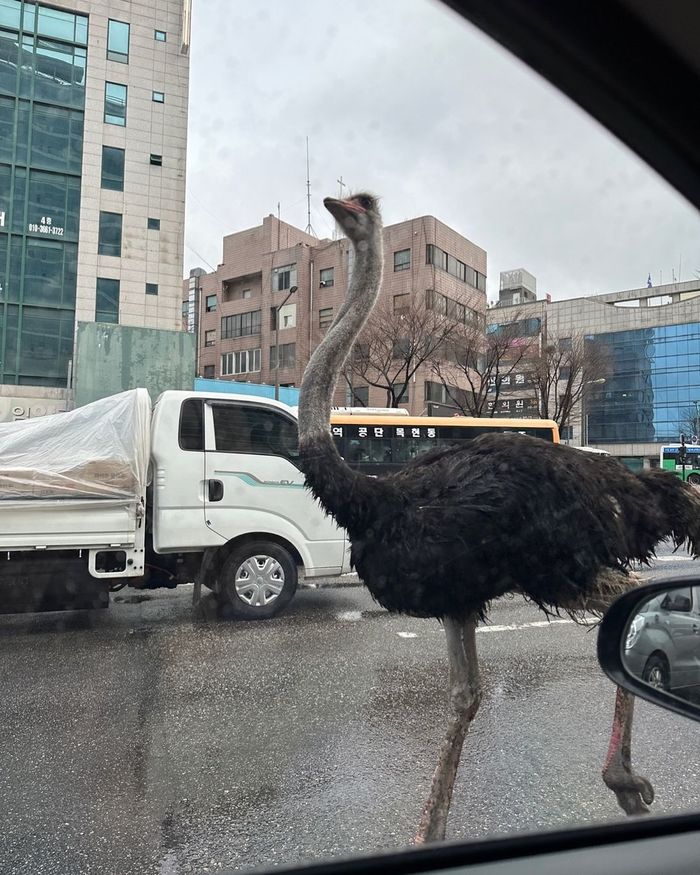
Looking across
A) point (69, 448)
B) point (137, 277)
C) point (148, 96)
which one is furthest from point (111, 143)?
point (69, 448)

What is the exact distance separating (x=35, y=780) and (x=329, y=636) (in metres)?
2.90

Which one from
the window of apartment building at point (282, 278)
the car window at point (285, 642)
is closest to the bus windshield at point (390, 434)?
the car window at point (285, 642)

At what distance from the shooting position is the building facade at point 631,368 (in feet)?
72.5

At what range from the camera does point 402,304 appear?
60.8 ft

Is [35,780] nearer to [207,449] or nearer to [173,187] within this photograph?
[207,449]

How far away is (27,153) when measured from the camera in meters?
22.6

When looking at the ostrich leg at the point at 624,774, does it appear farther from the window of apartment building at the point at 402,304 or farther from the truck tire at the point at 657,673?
the window of apartment building at the point at 402,304

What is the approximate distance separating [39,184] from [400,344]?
44.4 feet

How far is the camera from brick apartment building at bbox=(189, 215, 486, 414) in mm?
16516

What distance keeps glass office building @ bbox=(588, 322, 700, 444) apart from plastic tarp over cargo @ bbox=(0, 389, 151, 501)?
20.1 metres

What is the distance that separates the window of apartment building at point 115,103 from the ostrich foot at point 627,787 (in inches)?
990

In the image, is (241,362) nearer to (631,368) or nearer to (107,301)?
(107,301)

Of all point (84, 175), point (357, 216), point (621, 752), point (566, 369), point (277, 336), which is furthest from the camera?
point (84, 175)

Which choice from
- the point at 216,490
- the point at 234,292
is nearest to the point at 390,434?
the point at 216,490
